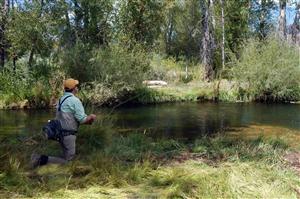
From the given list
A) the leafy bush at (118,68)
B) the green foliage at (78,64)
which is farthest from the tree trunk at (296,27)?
the green foliage at (78,64)

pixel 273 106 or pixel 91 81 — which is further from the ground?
pixel 91 81

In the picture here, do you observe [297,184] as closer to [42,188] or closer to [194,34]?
[42,188]

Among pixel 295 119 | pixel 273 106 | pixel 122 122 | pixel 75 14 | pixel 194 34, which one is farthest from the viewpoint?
pixel 194 34

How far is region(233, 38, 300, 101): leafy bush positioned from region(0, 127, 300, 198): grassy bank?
55.6ft

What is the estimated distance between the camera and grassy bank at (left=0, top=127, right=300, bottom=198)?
18.1 feet

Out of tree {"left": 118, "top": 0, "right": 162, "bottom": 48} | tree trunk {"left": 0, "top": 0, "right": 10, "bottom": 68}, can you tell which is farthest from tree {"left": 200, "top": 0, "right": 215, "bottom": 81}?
tree trunk {"left": 0, "top": 0, "right": 10, "bottom": 68}

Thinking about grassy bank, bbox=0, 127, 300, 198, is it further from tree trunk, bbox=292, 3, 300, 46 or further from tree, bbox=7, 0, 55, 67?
tree trunk, bbox=292, 3, 300, 46

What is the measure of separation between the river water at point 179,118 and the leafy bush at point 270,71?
2.26m

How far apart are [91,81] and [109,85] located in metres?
1.05

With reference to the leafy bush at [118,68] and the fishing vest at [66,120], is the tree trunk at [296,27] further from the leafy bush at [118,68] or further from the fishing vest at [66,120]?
the fishing vest at [66,120]

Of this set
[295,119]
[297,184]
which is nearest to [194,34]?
[295,119]

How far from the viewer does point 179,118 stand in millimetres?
17719

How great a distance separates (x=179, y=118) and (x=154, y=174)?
11313mm

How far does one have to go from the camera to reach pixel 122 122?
A: 16250 mm
